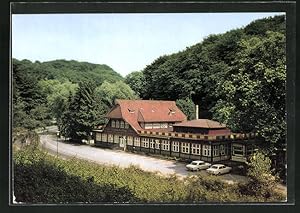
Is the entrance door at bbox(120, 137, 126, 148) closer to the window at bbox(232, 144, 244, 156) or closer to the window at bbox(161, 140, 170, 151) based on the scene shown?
the window at bbox(161, 140, 170, 151)

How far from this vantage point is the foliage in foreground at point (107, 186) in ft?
5.19

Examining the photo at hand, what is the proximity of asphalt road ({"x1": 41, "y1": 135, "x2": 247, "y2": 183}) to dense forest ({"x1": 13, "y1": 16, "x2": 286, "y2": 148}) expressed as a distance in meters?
0.05

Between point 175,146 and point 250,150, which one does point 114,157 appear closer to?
point 175,146

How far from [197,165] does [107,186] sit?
307 mm

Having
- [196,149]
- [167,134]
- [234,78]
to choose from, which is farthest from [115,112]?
[234,78]

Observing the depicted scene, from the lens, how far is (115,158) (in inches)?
64.6

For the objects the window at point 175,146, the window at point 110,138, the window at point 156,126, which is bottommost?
the window at point 175,146

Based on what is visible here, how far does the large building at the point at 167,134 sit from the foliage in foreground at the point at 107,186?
0.27 feet

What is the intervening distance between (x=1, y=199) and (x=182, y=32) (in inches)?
31.0

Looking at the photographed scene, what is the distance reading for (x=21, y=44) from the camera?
1583mm

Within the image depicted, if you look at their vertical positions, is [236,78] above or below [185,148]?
above

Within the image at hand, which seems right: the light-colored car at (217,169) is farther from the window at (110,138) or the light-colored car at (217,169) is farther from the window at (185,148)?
the window at (110,138)

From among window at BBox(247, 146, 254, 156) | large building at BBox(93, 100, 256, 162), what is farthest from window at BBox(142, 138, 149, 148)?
window at BBox(247, 146, 254, 156)

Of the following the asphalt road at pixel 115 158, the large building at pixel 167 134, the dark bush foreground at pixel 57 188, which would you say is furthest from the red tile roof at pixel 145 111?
the dark bush foreground at pixel 57 188
